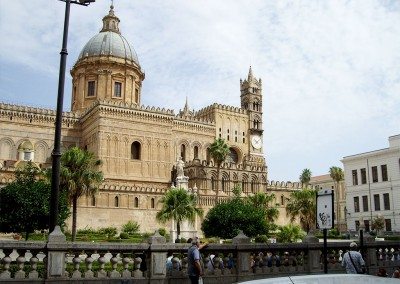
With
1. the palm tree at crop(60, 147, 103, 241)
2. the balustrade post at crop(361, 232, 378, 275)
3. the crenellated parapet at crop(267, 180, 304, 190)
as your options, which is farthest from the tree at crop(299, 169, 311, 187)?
the balustrade post at crop(361, 232, 378, 275)

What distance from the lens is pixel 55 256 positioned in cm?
1070

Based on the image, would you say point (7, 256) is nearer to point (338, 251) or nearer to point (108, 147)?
point (338, 251)

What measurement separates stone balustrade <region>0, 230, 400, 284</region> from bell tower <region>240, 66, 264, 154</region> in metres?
68.8

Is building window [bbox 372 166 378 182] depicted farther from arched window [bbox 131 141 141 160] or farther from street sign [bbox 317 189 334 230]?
street sign [bbox 317 189 334 230]

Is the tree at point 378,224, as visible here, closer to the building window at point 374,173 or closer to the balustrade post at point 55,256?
the building window at point 374,173

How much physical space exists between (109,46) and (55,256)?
201 ft

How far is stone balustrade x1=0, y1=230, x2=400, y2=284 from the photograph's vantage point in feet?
34.9

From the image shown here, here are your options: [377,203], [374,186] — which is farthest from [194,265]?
[377,203]

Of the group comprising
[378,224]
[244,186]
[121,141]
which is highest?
[121,141]

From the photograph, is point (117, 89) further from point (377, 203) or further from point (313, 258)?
point (313, 258)

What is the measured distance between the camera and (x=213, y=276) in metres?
12.5

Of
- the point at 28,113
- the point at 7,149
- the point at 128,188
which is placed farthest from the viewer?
the point at 28,113

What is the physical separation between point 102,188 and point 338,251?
40502 mm

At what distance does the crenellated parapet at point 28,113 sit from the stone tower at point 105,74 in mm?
5096
